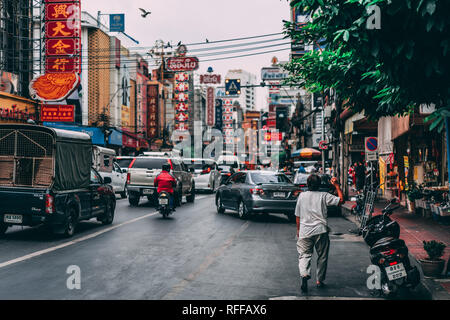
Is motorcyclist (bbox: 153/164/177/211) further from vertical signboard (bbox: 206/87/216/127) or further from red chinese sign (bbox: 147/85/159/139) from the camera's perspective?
vertical signboard (bbox: 206/87/216/127)

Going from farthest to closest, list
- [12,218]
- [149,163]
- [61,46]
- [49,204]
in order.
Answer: [61,46]
[149,163]
[12,218]
[49,204]

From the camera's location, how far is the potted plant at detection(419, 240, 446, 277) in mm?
7777

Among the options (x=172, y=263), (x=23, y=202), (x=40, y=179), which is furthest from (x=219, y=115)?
(x=172, y=263)

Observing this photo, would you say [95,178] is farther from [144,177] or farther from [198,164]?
[198,164]

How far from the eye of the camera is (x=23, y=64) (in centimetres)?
3659

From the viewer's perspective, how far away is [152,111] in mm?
62156

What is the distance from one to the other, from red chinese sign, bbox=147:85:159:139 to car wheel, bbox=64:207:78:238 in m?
48.1

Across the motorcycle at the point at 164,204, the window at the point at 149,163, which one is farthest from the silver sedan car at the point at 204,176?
the motorcycle at the point at 164,204

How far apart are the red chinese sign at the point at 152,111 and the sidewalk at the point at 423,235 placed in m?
42.5

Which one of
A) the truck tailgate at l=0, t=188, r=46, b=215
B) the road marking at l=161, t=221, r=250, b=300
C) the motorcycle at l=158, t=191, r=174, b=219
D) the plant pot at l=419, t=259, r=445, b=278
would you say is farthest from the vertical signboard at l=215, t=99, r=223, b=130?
the plant pot at l=419, t=259, r=445, b=278

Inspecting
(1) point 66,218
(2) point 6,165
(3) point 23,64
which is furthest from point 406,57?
(3) point 23,64

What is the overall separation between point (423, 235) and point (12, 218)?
9.80 meters

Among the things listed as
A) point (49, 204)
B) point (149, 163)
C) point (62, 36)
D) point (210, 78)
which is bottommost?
point (49, 204)

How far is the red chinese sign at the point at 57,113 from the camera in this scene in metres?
34.7
